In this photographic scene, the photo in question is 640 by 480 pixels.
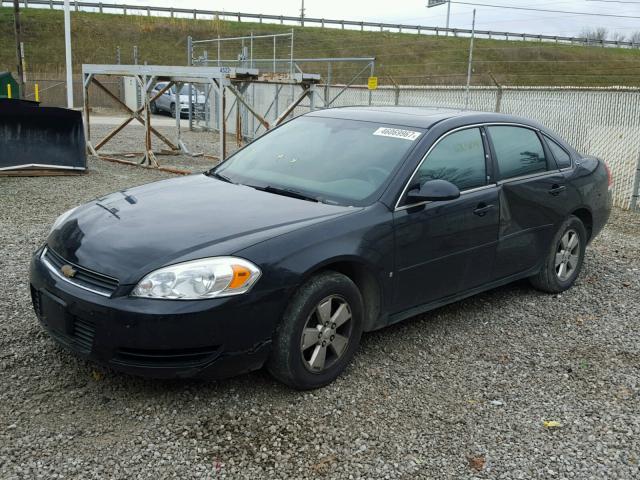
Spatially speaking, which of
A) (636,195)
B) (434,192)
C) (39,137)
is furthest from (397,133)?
(39,137)

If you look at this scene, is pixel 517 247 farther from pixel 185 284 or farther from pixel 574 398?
pixel 185 284

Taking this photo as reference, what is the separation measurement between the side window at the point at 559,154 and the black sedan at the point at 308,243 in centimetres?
1

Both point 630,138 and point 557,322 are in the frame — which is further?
point 630,138

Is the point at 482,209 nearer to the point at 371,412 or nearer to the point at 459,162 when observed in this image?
the point at 459,162

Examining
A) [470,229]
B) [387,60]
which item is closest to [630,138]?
[470,229]

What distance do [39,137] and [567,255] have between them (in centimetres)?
898

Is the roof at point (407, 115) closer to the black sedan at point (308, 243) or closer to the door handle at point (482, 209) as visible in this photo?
the black sedan at point (308, 243)

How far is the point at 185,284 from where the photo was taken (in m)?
3.22

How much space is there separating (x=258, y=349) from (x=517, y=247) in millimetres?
2488

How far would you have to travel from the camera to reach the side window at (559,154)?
5.50 metres

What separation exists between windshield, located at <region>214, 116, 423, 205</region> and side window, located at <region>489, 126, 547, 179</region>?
850 millimetres

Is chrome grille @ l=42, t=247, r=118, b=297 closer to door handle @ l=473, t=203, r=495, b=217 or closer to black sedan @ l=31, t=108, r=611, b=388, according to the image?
black sedan @ l=31, t=108, r=611, b=388

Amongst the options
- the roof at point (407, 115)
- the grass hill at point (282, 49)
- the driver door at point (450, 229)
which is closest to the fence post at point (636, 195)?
the roof at point (407, 115)

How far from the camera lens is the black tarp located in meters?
10.8
